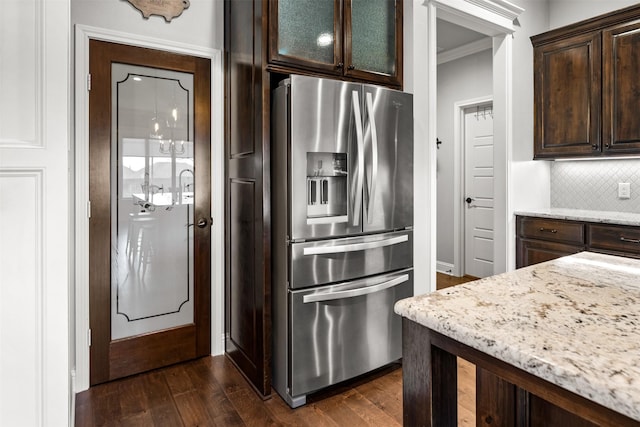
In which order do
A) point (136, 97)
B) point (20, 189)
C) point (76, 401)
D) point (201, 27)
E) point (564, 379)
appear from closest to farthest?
point (564, 379)
point (20, 189)
point (76, 401)
point (136, 97)
point (201, 27)

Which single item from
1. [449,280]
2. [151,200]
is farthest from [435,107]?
[449,280]

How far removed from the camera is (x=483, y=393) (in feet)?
3.43

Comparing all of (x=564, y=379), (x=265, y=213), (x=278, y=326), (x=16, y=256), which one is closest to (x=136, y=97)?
A: (x=265, y=213)

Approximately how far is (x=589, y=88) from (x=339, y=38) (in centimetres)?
229

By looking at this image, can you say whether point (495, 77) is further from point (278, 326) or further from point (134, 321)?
point (134, 321)

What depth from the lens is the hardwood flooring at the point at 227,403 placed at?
198cm

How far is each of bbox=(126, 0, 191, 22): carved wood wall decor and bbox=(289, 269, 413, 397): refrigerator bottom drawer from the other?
1.96m

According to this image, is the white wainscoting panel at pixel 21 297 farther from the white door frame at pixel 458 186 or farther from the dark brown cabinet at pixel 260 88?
the white door frame at pixel 458 186

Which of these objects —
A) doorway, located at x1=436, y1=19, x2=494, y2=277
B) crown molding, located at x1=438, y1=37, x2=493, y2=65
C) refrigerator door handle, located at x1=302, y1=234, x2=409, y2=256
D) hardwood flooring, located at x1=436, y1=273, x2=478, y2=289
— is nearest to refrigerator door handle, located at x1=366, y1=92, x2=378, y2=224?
refrigerator door handle, located at x1=302, y1=234, x2=409, y2=256

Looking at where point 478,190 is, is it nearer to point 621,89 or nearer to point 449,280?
point 449,280

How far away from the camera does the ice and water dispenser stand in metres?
2.18

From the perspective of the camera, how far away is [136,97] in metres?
2.40

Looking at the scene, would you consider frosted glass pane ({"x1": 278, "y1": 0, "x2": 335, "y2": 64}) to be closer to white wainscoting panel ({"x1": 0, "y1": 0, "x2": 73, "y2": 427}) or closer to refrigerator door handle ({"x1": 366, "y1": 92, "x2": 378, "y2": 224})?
refrigerator door handle ({"x1": 366, "y1": 92, "x2": 378, "y2": 224})

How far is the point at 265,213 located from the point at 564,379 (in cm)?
175
